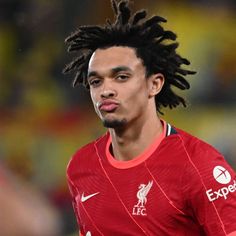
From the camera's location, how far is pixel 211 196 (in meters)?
2.80

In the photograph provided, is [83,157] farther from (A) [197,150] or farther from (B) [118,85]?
(A) [197,150]

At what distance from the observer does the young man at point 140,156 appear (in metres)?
2.87

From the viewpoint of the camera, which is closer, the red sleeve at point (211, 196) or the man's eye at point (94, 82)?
the red sleeve at point (211, 196)

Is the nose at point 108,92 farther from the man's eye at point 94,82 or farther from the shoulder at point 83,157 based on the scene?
the shoulder at point 83,157

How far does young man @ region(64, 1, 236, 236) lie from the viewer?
2.87m

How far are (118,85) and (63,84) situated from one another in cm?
443

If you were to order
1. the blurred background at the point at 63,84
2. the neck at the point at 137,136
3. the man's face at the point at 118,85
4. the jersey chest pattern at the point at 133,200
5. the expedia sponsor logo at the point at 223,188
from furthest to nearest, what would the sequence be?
the blurred background at the point at 63,84, the neck at the point at 137,136, the man's face at the point at 118,85, the jersey chest pattern at the point at 133,200, the expedia sponsor logo at the point at 223,188

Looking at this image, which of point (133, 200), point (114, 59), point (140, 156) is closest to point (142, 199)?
point (133, 200)

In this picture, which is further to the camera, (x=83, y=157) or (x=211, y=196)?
(x=83, y=157)

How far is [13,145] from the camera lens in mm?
7176

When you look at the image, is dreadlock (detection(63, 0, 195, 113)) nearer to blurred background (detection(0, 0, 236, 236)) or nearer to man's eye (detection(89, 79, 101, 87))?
man's eye (detection(89, 79, 101, 87))

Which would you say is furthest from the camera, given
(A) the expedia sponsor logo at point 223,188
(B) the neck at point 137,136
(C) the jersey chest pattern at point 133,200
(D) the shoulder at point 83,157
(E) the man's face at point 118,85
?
(D) the shoulder at point 83,157

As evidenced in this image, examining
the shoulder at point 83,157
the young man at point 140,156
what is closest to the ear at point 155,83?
the young man at point 140,156

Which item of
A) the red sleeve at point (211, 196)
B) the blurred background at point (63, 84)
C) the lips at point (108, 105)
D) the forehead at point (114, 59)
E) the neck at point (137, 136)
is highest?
the blurred background at point (63, 84)
